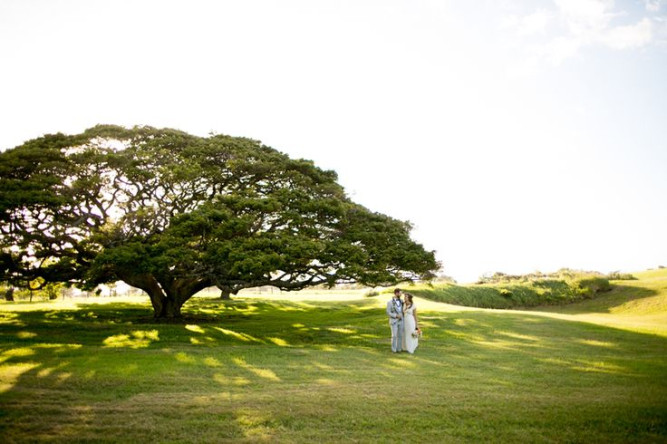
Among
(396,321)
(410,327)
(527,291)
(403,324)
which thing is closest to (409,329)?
(410,327)

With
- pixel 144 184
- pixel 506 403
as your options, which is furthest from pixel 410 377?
pixel 144 184

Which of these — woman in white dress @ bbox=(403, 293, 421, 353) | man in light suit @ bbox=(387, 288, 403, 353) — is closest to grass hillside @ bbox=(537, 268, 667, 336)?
woman in white dress @ bbox=(403, 293, 421, 353)

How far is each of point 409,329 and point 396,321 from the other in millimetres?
539

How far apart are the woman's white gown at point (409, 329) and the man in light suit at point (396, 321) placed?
0.19m

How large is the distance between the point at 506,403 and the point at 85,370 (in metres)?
9.76

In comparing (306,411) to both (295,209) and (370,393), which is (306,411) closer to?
(370,393)

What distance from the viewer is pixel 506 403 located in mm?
7527

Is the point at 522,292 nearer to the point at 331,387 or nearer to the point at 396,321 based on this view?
the point at 396,321

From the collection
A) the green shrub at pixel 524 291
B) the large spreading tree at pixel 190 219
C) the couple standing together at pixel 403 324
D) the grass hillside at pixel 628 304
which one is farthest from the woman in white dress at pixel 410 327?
the green shrub at pixel 524 291

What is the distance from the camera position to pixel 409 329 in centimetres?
1389

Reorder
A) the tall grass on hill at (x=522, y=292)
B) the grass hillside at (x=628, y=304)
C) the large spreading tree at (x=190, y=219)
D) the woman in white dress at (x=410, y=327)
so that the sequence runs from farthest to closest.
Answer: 1. the tall grass on hill at (x=522, y=292)
2. the grass hillside at (x=628, y=304)
3. the large spreading tree at (x=190, y=219)
4. the woman in white dress at (x=410, y=327)

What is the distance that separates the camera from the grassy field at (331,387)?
6.17 meters

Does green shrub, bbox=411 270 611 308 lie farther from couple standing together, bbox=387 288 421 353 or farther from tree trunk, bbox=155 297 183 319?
couple standing together, bbox=387 288 421 353

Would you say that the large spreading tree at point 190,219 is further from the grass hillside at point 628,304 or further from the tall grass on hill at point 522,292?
the tall grass on hill at point 522,292
